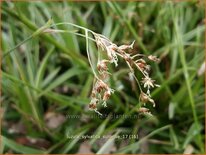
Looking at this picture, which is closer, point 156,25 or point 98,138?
point 98,138

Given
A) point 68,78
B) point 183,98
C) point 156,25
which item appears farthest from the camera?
point 156,25

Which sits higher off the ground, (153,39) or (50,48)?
(153,39)

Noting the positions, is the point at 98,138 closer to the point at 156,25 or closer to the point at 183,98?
the point at 183,98

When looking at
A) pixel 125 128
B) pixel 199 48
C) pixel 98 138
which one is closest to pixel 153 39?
pixel 199 48

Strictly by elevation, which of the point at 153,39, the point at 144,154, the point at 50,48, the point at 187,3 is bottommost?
the point at 144,154

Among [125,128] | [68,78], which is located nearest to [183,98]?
→ [125,128]

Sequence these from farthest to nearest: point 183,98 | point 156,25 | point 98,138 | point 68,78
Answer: point 156,25 < point 68,78 < point 183,98 < point 98,138

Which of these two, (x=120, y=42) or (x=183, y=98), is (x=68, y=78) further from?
(x=183, y=98)
